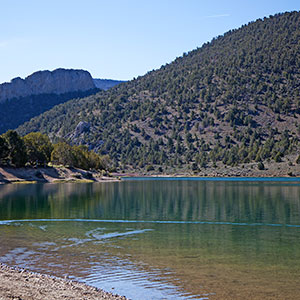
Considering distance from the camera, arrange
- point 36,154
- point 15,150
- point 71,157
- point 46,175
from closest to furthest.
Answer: point 15,150, point 46,175, point 36,154, point 71,157

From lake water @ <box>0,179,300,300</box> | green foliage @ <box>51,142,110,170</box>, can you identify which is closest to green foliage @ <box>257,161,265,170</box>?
green foliage @ <box>51,142,110,170</box>

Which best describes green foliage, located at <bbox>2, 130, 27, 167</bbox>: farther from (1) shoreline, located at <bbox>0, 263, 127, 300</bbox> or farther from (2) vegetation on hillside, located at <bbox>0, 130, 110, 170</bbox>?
(1) shoreline, located at <bbox>0, 263, 127, 300</bbox>

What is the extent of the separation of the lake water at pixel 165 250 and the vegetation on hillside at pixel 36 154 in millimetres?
70535

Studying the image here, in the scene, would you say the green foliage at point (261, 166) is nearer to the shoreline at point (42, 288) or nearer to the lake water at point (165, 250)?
the lake water at point (165, 250)

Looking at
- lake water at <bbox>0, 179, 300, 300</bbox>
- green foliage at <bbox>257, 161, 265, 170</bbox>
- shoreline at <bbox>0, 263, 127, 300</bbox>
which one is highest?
green foliage at <bbox>257, 161, 265, 170</bbox>

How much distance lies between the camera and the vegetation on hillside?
11644cm

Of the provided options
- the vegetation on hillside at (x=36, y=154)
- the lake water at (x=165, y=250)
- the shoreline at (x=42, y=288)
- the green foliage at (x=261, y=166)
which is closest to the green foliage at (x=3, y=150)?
the vegetation on hillside at (x=36, y=154)

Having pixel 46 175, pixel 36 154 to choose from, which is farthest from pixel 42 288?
pixel 36 154

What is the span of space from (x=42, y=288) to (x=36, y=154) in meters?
113

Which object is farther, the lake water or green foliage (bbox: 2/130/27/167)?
green foliage (bbox: 2/130/27/167)

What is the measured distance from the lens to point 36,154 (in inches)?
5002

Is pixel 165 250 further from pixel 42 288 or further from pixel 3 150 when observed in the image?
pixel 3 150

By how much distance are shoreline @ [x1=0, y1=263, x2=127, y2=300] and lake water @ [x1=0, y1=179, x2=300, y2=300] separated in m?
1.14

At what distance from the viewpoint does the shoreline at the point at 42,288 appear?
52.1 ft
